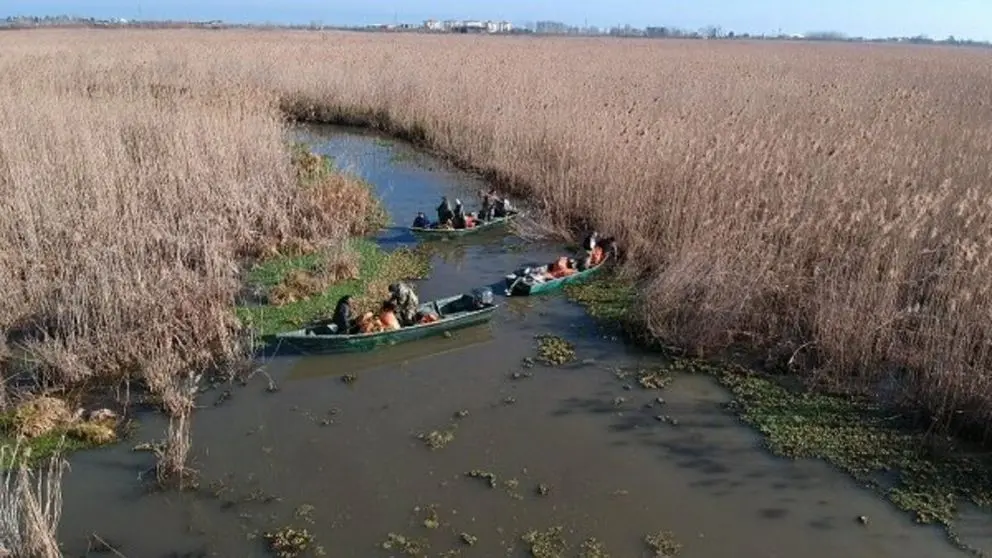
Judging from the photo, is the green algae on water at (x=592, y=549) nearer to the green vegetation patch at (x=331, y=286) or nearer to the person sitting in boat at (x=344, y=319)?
the person sitting in boat at (x=344, y=319)

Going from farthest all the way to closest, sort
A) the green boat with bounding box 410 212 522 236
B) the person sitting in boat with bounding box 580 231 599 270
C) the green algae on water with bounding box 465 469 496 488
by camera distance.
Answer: the green boat with bounding box 410 212 522 236
the person sitting in boat with bounding box 580 231 599 270
the green algae on water with bounding box 465 469 496 488

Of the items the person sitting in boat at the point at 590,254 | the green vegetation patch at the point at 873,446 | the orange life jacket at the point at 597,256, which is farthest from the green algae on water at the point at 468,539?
the orange life jacket at the point at 597,256

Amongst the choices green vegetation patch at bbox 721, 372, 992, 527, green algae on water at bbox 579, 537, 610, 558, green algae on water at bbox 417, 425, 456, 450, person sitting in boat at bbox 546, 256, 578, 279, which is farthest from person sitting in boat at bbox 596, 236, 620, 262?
green algae on water at bbox 579, 537, 610, 558

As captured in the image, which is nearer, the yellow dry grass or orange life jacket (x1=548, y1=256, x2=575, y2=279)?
the yellow dry grass

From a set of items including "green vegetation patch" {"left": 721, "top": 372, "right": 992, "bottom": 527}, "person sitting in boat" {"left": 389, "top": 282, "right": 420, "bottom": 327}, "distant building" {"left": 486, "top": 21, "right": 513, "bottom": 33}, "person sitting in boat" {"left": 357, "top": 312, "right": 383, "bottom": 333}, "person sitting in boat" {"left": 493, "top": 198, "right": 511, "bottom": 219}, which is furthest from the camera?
"distant building" {"left": 486, "top": 21, "right": 513, "bottom": 33}

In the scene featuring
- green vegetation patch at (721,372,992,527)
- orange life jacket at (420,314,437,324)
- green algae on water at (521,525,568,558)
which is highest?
orange life jacket at (420,314,437,324)

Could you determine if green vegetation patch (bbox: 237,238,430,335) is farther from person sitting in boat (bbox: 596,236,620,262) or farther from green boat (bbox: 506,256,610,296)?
person sitting in boat (bbox: 596,236,620,262)

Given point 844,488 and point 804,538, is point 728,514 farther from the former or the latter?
point 844,488

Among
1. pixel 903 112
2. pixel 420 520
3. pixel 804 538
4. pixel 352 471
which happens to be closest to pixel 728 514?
pixel 804 538
